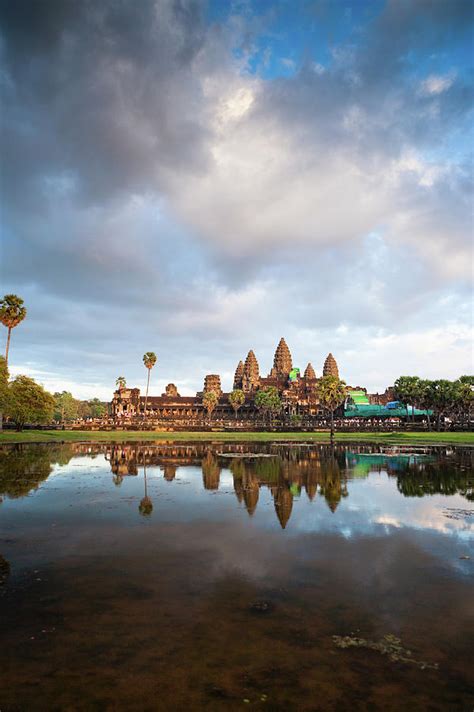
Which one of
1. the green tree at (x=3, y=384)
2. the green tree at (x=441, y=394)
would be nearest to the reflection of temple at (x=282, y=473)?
the green tree at (x=3, y=384)

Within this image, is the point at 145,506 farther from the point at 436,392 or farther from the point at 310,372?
the point at 310,372

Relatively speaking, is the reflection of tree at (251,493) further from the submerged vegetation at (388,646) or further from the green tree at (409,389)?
the green tree at (409,389)

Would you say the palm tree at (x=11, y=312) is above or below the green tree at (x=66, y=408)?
A: above

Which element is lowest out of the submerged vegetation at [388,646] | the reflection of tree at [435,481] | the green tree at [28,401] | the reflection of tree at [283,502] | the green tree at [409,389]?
the submerged vegetation at [388,646]

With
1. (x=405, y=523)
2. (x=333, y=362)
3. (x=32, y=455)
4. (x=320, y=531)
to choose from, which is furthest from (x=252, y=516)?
(x=333, y=362)

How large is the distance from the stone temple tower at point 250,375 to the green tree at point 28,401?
95478 mm

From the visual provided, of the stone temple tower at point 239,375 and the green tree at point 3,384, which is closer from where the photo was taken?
the green tree at point 3,384

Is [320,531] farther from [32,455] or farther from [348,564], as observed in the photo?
[32,455]

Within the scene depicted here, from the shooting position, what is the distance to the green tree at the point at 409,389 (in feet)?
254

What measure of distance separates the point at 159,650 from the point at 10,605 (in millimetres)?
3068

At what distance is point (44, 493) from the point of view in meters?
17.9

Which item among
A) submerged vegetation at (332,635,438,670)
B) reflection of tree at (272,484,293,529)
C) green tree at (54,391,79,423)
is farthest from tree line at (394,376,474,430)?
green tree at (54,391,79,423)

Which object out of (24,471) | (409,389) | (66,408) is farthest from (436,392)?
(66,408)

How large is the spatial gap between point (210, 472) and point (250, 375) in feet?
437
